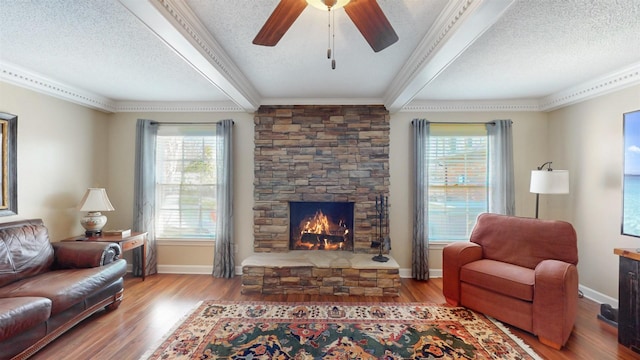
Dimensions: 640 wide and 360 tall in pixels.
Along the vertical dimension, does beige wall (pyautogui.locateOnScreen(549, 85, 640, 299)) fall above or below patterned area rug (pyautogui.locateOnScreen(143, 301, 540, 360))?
above

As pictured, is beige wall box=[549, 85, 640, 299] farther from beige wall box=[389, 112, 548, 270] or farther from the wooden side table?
the wooden side table

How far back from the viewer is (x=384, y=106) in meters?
3.84

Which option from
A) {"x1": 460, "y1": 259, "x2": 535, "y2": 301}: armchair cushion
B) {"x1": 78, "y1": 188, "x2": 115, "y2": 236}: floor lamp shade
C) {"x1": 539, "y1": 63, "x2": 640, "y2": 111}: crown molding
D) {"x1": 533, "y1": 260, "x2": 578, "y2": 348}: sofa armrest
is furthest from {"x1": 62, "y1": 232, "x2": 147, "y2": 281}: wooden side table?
{"x1": 539, "y1": 63, "x2": 640, "y2": 111}: crown molding

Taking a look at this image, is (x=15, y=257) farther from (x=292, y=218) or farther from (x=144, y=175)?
(x=292, y=218)

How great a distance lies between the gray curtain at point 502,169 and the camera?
12.3 ft

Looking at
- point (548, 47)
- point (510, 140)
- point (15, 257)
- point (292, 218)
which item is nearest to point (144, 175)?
point (15, 257)

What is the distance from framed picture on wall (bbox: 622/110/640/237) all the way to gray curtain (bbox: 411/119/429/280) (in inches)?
76.7

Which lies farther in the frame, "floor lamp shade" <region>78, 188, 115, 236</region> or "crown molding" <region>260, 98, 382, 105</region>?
"crown molding" <region>260, 98, 382, 105</region>

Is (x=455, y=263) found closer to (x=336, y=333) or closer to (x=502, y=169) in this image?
(x=336, y=333)

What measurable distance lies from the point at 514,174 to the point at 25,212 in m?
6.09

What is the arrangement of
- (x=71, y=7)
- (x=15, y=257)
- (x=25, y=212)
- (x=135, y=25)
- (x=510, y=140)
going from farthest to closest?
(x=510, y=140), (x=25, y=212), (x=15, y=257), (x=135, y=25), (x=71, y=7)

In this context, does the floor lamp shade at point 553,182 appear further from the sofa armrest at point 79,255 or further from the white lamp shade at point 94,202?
the white lamp shade at point 94,202

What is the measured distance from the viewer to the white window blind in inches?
155

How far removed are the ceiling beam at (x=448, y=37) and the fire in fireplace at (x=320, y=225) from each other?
1933 mm
